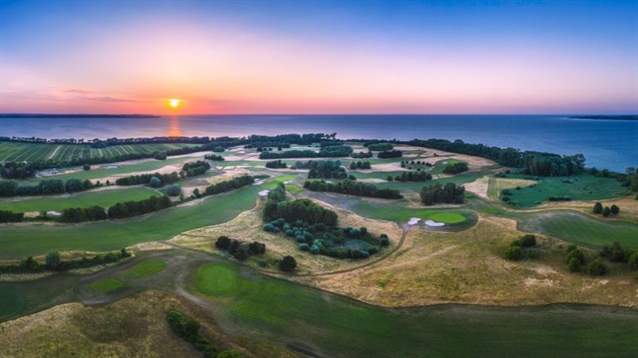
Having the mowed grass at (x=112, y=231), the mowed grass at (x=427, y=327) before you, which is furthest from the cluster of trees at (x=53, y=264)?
the mowed grass at (x=427, y=327)

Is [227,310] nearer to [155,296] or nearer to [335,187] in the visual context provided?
[155,296]

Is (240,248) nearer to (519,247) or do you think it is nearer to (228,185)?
(519,247)

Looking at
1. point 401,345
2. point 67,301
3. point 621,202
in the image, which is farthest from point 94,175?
point 621,202

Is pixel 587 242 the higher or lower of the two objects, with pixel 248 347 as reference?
higher

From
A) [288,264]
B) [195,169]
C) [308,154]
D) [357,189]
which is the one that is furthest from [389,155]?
[288,264]

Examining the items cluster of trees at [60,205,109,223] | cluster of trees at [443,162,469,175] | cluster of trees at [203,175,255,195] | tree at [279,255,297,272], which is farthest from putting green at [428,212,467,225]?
cluster of trees at [60,205,109,223]

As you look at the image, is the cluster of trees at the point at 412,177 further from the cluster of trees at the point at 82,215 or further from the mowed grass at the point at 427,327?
the cluster of trees at the point at 82,215

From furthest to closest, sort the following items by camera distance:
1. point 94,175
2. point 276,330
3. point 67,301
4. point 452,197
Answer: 1. point 94,175
2. point 452,197
3. point 67,301
4. point 276,330
